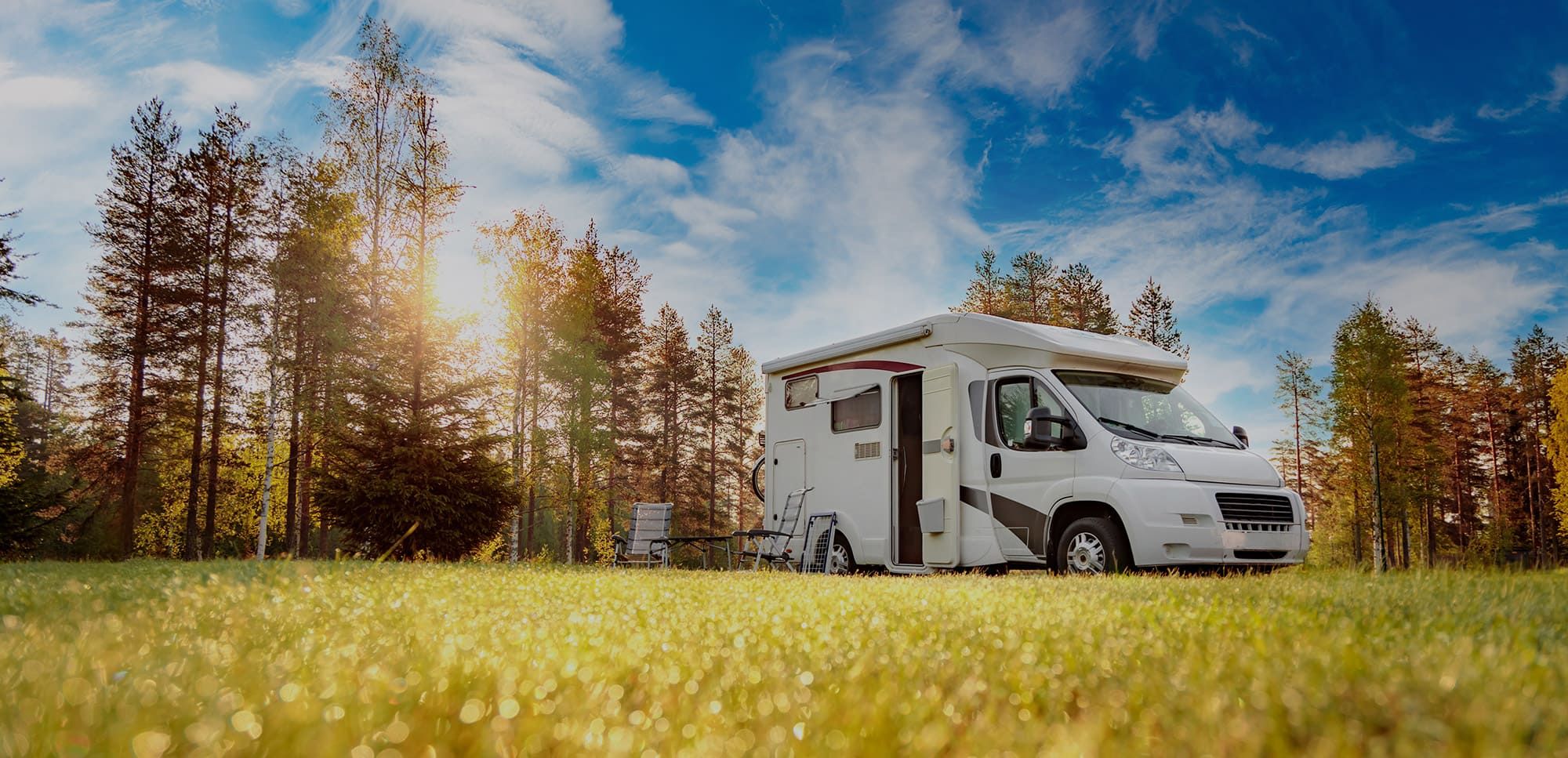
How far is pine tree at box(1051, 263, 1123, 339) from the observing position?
31172mm

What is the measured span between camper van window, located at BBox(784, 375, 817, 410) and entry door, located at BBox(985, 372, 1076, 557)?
8.69 ft

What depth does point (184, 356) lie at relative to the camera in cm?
2250

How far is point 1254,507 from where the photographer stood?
8.38m

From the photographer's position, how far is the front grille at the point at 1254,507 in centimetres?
822

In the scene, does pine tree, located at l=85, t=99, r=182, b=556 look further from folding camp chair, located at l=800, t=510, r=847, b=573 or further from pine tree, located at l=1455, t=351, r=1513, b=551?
pine tree, located at l=1455, t=351, r=1513, b=551

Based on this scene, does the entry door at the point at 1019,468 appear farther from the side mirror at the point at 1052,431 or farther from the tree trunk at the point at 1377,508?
the tree trunk at the point at 1377,508

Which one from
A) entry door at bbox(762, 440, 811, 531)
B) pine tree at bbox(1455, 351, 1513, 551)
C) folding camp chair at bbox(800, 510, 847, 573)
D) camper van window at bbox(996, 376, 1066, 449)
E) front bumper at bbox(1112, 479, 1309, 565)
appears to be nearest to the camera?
front bumper at bbox(1112, 479, 1309, 565)

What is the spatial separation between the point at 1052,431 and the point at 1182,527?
1.43 m

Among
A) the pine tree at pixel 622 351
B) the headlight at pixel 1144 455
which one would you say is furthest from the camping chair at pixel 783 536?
the pine tree at pixel 622 351

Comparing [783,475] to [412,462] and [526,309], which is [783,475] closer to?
[412,462]

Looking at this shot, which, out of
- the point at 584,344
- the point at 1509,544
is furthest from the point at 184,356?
the point at 1509,544

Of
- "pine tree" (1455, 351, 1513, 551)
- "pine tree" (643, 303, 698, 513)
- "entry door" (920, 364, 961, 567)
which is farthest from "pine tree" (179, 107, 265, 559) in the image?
"pine tree" (1455, 351, 1513, 551)

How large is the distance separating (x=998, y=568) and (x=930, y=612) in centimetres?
620

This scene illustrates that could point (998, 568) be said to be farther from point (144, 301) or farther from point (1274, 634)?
point (144, 301)
